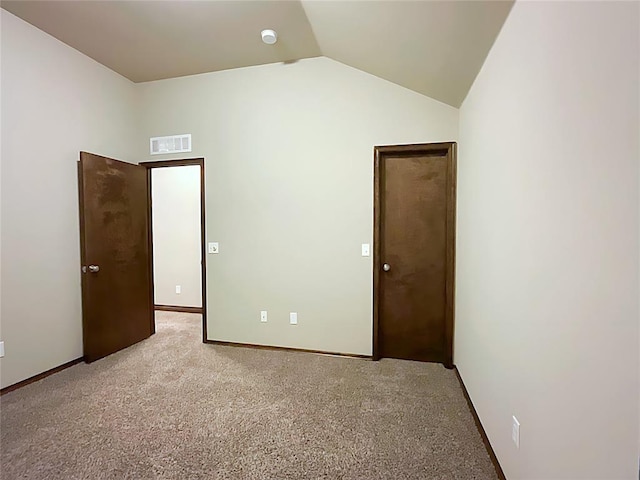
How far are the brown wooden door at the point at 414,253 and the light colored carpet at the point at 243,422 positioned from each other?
0.87 ft

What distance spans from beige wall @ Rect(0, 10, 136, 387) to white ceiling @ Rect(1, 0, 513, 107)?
0.29m

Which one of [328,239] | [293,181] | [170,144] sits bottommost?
[328,239]

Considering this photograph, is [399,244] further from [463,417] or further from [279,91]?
[279,91]

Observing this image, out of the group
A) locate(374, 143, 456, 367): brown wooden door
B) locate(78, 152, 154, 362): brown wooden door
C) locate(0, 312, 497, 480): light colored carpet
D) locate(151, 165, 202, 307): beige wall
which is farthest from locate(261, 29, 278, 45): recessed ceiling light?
locate(0, 312, 497, 480): light colored carpet

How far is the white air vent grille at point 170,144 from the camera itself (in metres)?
3.53

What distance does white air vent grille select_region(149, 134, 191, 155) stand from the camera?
139 inches

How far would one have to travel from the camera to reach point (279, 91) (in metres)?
3.26

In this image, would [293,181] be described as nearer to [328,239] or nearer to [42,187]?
[328,239]

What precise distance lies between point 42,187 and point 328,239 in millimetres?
2513

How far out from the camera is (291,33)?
2.72 m

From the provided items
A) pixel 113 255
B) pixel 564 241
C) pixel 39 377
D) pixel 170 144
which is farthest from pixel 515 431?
pixel 170 144

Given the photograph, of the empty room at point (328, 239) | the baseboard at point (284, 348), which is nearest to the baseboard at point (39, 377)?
the empty room at point (328, 239)

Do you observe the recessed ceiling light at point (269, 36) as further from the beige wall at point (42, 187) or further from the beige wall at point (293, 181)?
the beige wall at point (42, 187)

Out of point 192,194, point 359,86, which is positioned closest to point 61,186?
point 192,194
